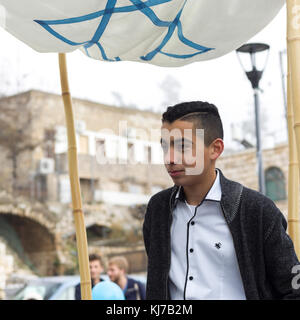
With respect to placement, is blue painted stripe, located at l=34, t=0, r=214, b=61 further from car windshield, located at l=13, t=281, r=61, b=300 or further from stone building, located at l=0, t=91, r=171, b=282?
stone building, located at l=0, t=91, r=171, b=282

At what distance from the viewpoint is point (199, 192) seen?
1962 mm

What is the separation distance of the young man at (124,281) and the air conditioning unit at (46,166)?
23807mm

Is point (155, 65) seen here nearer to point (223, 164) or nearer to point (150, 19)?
point (150, 19)

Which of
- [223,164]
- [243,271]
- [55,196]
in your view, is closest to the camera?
[243,271]

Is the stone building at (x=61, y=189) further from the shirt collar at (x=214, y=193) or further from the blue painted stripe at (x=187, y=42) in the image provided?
the shirt collar at (x=214, y=193)

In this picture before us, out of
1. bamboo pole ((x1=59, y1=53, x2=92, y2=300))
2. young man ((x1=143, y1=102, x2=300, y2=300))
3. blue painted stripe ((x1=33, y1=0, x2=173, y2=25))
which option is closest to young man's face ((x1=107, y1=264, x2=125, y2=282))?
bamboo pole ((x1=59, y1=53, x2=92, y2=300))

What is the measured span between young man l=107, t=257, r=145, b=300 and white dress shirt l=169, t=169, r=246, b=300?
192 inches

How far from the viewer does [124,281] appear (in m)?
7.05

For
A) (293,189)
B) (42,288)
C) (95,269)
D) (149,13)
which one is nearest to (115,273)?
(95,269)

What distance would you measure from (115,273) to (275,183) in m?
17.1

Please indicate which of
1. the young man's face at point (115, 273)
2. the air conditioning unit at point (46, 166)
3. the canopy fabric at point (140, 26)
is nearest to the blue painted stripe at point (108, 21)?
the canopy fabric at point (140, 26)
